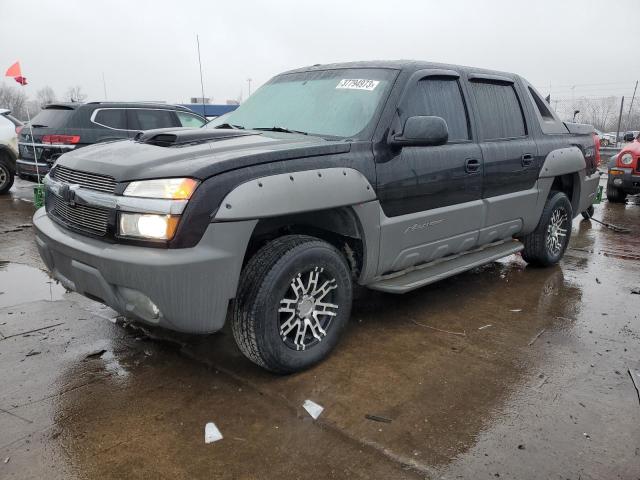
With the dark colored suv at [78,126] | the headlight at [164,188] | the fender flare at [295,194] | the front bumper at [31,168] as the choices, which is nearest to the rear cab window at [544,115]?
the fender flare at [295,194]

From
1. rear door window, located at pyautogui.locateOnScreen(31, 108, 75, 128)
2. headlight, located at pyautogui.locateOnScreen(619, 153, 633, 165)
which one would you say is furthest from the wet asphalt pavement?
headlight, located at pyautogui.locateOnScreen(619, 153, 633, 165)

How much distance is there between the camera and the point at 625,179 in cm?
938

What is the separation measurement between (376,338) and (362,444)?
125cm

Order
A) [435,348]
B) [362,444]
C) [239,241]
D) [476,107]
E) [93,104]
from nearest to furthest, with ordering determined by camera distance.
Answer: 1. [362,444]
2. [239,241]
3. [435,348]
4. [476,107]
5. [93,104]

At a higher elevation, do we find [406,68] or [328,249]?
[406,68]

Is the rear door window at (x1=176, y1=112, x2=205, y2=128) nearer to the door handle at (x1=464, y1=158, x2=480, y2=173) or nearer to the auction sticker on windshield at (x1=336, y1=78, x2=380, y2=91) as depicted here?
the auction sticker on windshield at (x1=336, y1=78, x2=380, y2=91)

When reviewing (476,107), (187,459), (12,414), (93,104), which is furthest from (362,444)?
(93,104)

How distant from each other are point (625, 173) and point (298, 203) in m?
8.73

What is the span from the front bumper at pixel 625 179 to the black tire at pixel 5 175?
11362 mm

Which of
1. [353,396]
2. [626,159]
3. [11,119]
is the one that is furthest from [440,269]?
[11,119]

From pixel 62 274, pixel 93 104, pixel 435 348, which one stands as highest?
pixel 93 104

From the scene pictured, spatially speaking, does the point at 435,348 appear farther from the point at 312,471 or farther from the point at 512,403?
the point at 312,471

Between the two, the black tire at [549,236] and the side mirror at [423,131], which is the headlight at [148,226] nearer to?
the side mirror at [423,131]

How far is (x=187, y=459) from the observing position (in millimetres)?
2320
